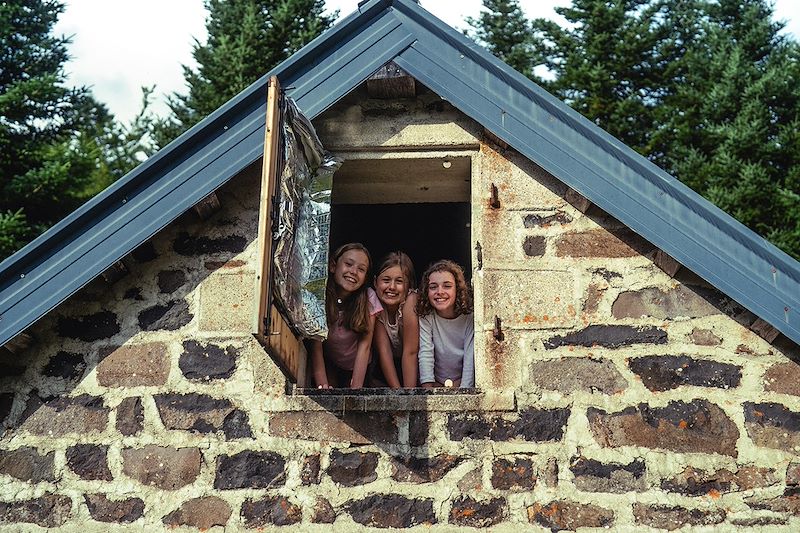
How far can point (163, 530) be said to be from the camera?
433 centimetres

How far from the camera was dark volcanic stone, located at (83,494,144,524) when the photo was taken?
4367mm

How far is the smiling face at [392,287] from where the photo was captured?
219 inches

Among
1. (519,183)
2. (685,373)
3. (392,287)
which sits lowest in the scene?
(685,373)

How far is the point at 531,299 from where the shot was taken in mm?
4605

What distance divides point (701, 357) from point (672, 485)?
60cm

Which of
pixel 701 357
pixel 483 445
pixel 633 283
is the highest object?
pixel 633 283

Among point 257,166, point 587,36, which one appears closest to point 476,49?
point 257,166

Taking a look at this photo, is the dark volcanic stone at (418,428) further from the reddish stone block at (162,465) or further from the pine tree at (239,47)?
the pine tree at (239,47)

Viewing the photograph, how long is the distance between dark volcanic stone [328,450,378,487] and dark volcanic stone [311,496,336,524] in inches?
4.3

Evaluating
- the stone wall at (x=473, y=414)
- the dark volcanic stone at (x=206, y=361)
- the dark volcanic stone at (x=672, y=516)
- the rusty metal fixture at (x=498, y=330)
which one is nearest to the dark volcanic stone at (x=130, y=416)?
the stone wall at (x=473, y=414)

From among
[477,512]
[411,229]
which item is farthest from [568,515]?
[411,229]

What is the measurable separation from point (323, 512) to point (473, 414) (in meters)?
0.80

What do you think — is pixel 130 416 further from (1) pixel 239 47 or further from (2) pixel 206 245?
(1) pixel 239 47

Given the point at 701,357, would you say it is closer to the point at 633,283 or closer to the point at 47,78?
the point at 633,283
